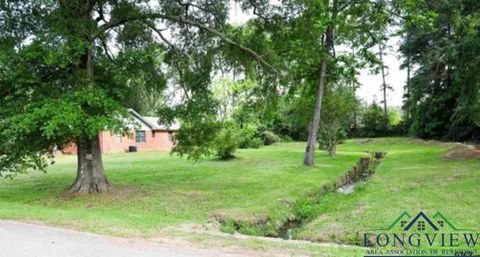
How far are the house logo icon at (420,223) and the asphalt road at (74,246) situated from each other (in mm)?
4579

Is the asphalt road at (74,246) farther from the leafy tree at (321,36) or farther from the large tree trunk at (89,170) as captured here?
the leafy tree at (321,36)

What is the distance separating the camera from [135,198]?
42.5 ft

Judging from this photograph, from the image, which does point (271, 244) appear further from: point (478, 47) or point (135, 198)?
point (478, 47)

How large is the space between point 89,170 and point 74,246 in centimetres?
760

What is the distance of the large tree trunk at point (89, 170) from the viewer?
13562 millimetres

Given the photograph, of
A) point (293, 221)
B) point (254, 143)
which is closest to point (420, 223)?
point (293, 221)

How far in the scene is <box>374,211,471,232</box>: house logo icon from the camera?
877 cm

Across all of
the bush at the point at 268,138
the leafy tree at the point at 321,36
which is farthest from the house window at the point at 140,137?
the leafy tree at the point at 321,36

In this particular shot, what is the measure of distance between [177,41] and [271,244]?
1022cm

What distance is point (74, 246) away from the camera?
650 cm

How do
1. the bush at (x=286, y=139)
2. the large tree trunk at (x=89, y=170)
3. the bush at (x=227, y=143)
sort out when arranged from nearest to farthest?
the large tree trunk at (x=89, y=170), the bush at (x=227, y=143), the bush at (x=286, y=139)


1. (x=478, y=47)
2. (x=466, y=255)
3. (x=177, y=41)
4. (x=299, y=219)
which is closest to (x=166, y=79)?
(x=177, y=41)

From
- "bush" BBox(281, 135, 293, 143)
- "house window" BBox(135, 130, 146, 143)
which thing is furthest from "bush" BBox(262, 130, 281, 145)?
"house window" BBox(135, 130, 146, 143)

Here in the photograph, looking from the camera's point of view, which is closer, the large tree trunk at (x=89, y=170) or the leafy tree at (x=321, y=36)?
the large tree trunk at (x=89, y=170)
